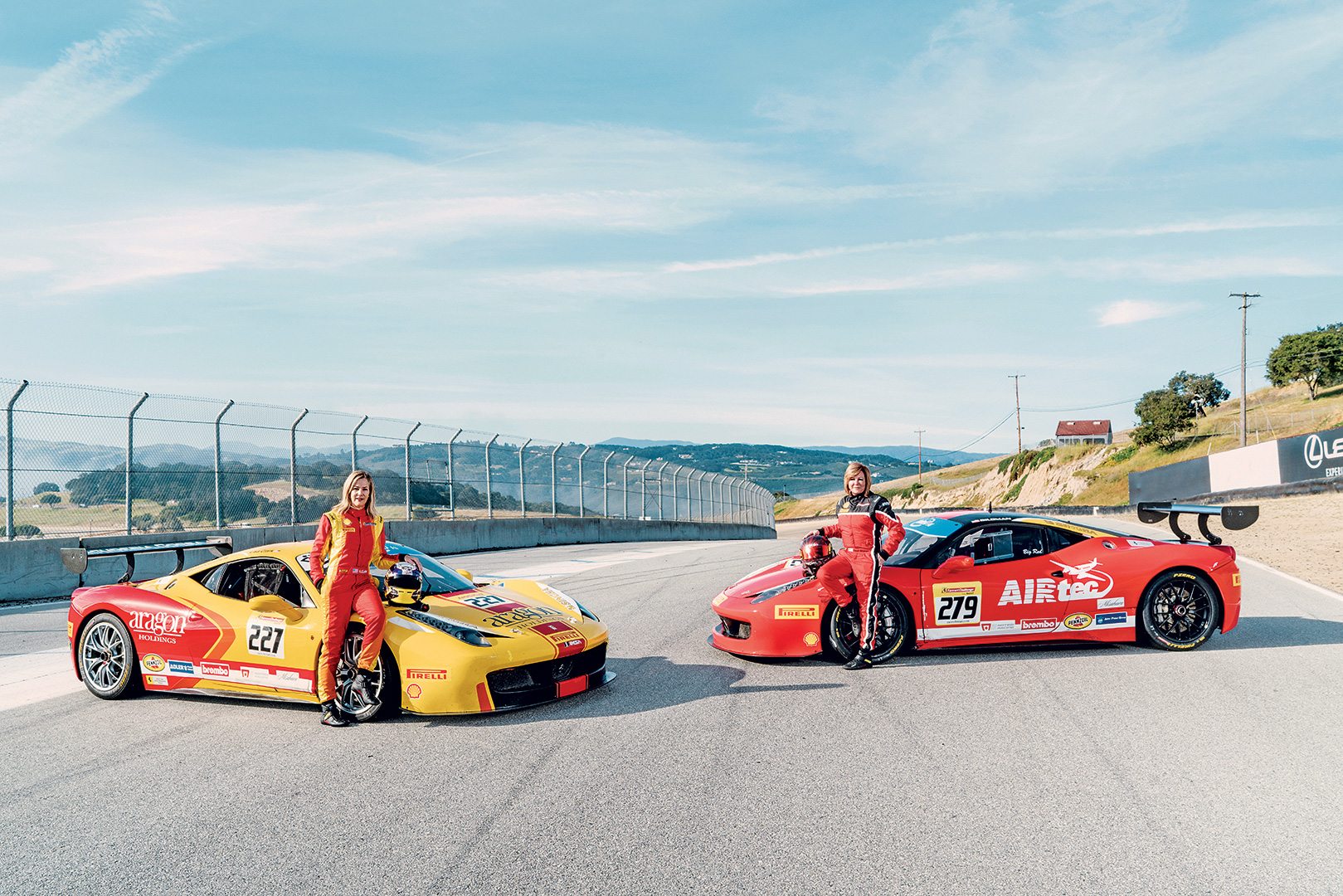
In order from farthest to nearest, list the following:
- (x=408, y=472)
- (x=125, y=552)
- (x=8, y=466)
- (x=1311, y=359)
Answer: (x=1311, y=359) → (x=408, y=472) → (x=8, y=466) → (x=125, y=552)

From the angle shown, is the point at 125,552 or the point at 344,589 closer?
the point at 344,589

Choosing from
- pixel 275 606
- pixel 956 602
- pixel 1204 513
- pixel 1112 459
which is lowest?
pixel 956 602

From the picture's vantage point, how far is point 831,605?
25.0 ft

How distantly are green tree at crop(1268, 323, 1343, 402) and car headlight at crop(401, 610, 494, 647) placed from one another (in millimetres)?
93520

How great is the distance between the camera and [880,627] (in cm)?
771

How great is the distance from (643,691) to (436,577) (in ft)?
5.67

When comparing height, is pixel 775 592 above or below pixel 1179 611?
above

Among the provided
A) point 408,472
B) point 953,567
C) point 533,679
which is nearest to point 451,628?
point 533,679

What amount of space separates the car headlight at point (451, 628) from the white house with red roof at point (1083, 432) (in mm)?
132431

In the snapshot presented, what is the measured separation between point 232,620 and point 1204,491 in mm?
45364

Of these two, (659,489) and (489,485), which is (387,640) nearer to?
(489,485)

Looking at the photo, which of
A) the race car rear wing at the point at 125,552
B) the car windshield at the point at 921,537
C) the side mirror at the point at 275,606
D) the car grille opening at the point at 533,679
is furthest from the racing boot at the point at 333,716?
the car windshield at the point at 921,537

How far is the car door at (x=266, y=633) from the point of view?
620cm

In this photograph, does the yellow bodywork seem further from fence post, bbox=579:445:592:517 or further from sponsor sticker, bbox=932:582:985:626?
fence post, bbox=579:445:592:517
